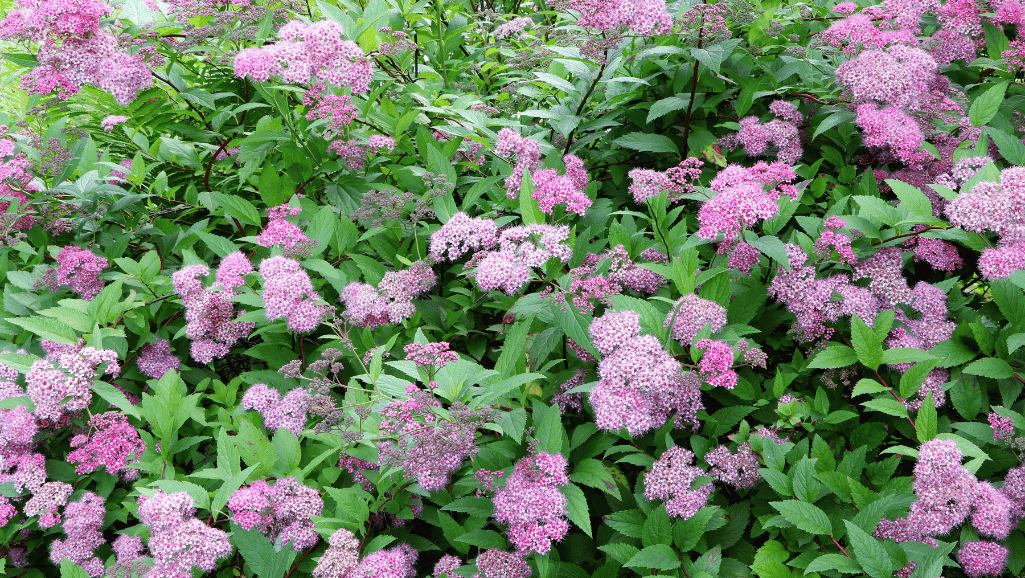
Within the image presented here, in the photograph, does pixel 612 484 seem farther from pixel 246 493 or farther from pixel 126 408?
pixel 126 408

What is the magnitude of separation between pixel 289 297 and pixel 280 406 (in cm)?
44

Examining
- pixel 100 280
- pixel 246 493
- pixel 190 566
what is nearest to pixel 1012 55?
pixel 246 493

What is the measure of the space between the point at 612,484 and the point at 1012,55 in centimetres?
260

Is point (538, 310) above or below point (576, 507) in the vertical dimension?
above

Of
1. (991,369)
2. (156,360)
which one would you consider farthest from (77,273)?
(991,369)

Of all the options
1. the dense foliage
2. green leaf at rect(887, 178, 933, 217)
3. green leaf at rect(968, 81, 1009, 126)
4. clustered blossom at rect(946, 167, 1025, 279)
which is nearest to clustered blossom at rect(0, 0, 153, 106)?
the dense foliage

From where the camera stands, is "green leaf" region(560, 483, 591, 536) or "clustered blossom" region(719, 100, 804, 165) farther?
"clustered blossom" region(719, 100, 804, 165)

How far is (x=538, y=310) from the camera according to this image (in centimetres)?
214

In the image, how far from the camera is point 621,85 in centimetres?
301

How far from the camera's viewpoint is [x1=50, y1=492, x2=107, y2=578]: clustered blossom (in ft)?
7.48

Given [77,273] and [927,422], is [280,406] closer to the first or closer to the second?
[77,273]

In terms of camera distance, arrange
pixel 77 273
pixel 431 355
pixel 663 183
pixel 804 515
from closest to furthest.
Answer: pixel 804 515, pixel 431 355, pixel 663 183, pixel 77 273

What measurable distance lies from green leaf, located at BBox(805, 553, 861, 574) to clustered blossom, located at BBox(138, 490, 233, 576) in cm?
177

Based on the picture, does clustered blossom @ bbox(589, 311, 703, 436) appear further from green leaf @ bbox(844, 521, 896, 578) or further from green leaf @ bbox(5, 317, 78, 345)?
green leaf @ bbox(5, 317, 78, 345)
